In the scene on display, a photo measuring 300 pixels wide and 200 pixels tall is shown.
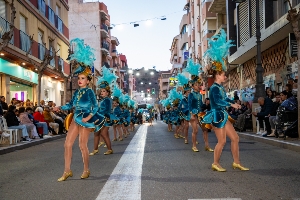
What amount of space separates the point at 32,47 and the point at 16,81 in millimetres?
2475

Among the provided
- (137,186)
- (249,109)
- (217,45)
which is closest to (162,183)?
(137,186)

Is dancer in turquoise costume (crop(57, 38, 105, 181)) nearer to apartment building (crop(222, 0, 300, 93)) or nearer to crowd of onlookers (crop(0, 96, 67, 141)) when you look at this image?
crowd of onlookers (crop(0, 96, 67, 141))

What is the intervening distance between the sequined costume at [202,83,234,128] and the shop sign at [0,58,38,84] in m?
16.6

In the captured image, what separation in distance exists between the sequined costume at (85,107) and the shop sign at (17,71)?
15900 mm

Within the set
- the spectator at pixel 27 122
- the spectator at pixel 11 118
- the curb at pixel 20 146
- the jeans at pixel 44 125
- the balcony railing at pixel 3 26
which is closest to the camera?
the curb at pixel 20 146

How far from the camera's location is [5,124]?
1416cm

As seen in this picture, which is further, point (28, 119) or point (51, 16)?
point (51, 16)

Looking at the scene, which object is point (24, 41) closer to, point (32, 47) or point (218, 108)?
point (32, 47)

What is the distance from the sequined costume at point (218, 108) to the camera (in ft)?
23.6

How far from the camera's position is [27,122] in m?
16.7

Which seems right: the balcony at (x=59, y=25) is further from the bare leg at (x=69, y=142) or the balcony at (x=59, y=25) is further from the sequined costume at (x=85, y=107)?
the bare leg at (x=69, y=142)

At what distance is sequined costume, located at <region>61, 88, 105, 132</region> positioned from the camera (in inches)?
267

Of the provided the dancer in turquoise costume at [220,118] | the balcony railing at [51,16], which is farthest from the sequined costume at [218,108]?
the balcony railing at [51,16]

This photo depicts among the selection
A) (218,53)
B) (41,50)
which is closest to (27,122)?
(218,53)
